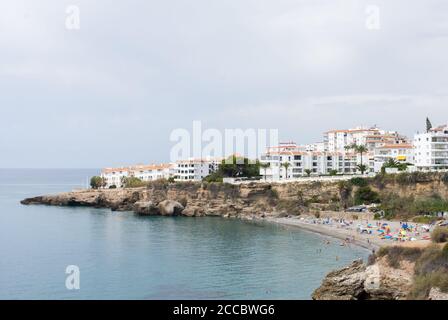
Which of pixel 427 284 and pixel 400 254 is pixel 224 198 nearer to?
pixel 400 254

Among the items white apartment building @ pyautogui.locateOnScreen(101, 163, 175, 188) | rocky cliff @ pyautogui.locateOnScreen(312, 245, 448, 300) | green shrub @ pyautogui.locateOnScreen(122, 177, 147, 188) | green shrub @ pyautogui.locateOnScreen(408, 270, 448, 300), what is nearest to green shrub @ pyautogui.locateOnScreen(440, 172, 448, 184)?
rocky cliff @ pyautogui.locateOnScreen(312, 245, 448, 300)

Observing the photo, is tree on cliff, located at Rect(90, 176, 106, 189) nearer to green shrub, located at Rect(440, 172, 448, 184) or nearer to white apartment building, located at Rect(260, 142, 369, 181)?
white apartment building, located at Rect(260, 142, 369, 181)

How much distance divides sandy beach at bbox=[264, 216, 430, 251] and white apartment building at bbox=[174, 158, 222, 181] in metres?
27.8

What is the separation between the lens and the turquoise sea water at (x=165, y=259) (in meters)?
33.6

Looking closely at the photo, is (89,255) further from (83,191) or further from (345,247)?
(83,191)

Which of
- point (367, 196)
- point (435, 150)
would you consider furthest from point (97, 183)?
point (435, 150)

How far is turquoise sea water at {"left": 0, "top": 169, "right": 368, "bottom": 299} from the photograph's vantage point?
33562 millimetres

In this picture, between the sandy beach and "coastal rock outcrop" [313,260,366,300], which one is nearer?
"coastal rock outcrop" [313,260,366,300]

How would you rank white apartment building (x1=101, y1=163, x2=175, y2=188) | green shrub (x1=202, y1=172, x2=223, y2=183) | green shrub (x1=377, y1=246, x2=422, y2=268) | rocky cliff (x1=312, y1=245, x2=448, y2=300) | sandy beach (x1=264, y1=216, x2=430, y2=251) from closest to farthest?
rocky cliff (x1=312, y1=245, x2=448, y2=300) < green shrub (x1=377, y1=246, x2=422, y2=268) < sandy beach (x1=264, y1=216, x2=430, y2=251) < green shrub (x1=202, y1=172, x2=223, y2=183) < white apartment building (x1=101, y1=163, x2=175, y2=188)

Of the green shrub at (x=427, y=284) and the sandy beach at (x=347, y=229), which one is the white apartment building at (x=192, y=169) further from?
the green shrub at (x=427, y=284)

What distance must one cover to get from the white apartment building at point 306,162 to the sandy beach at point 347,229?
18157 millimetres

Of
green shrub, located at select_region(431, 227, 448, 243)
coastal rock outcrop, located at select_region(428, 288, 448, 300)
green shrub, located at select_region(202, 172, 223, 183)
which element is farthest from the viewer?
green shrub, located at select_region(202, 172, 223, 183)
